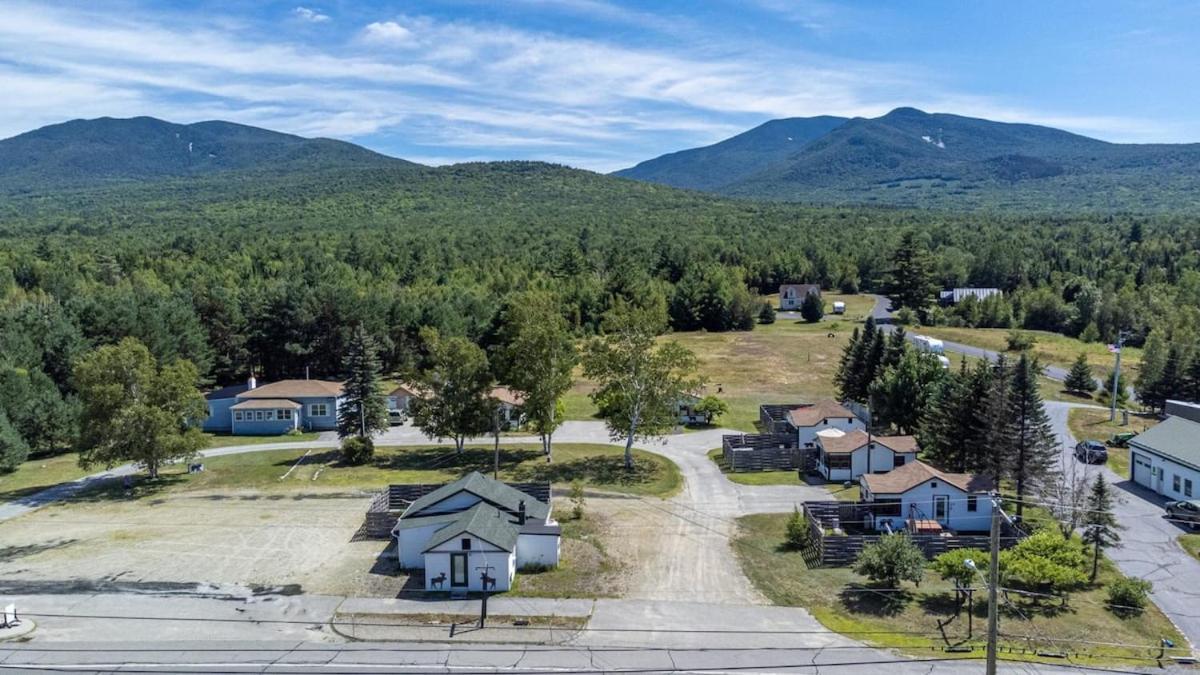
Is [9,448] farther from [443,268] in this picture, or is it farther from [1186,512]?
[443,268]

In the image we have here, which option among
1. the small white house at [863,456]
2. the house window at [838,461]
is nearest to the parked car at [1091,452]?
the small white house at [863,456]


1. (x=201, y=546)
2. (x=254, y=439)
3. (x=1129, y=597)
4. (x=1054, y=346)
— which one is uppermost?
(x=1054, y=346)

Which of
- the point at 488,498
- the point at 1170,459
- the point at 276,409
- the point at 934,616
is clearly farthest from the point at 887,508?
the point at 276,409

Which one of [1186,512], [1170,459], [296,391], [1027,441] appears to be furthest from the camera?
[296,391]

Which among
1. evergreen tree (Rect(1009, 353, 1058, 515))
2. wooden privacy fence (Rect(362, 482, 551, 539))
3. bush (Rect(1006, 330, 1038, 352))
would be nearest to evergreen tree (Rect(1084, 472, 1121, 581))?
evergreen tree (Rect(1009, 353, 1058, 515))

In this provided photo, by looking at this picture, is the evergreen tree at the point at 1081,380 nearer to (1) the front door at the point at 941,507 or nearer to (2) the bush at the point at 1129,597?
(1) the front door at the point at 941,507
